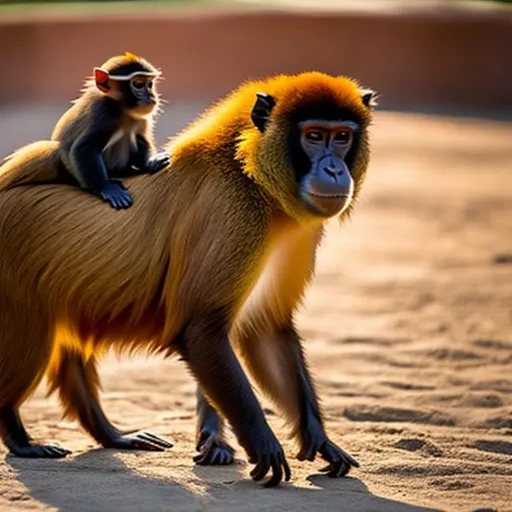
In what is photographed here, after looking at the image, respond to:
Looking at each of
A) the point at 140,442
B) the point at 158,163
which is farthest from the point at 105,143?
the point at 140,442

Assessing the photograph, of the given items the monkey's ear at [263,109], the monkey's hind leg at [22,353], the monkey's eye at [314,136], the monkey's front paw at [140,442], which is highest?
the monkey's ear at [263,109]

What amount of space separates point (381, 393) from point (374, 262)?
158 inches

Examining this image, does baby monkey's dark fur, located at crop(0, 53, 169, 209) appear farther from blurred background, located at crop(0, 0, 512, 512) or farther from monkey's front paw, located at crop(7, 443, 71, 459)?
blurred background, located at crop(0, 0, 512, 512)

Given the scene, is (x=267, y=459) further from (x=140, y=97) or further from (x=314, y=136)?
(x=140, y=97)

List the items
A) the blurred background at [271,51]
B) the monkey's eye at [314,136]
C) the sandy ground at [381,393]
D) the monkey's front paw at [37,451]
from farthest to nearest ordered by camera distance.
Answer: the blurred background at [271,51]
the monkey's front paw at [37,451]
the monkey's eye at [314,136]
the sandy ground at [381,393]

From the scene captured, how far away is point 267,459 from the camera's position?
5.62 metres

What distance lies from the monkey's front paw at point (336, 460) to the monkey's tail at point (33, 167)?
1.76 m

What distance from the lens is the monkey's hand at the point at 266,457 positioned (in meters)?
5.61

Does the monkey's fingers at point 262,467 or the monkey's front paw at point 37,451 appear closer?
the monkey's fingers at point 262,467

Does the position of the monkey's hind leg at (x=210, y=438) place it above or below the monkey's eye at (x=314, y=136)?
below

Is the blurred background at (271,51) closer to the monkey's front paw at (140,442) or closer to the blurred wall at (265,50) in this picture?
the blurred wall at (265,50)

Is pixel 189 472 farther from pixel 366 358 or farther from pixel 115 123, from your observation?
pixel 366 358

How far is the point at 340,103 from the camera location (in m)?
5.79

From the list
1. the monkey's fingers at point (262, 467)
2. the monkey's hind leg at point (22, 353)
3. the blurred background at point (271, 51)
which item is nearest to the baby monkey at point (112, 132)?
the monkey's hind leg at point (22, 353)
